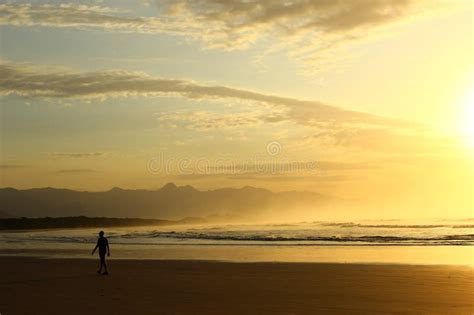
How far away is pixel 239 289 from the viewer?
18.6 metres

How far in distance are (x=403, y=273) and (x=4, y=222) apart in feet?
339

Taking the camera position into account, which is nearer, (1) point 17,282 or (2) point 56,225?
(1) point 17,282

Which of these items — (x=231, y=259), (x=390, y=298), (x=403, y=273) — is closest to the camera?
(x=390, y=298)

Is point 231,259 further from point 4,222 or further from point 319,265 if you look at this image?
point 4,222

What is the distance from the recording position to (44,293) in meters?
18.1

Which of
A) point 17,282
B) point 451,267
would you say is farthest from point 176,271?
point 451,267

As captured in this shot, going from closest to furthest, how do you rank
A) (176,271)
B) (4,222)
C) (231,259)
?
1. (176,271)
2. (231,259)
3. (4,222)

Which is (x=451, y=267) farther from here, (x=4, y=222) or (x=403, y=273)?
(x=4, y=222)

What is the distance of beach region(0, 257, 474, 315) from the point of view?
15023 mm

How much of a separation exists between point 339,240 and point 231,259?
19580mm

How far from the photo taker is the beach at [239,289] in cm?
1502

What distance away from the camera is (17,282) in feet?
69.4

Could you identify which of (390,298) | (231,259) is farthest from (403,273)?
(231,259)

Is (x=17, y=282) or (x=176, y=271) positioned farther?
(x=176, y=271)
